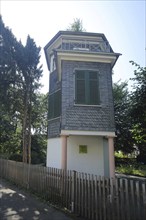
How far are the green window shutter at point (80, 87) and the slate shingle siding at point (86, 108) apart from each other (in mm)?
218

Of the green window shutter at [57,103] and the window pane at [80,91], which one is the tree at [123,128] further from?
the window pane at [80,91]

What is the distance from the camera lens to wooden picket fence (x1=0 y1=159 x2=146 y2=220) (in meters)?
5.70

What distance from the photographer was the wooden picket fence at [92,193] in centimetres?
570

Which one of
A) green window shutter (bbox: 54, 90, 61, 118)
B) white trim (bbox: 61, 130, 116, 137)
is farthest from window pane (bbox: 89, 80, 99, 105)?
green window shutter (bbox: 54, 90, 61, 118)

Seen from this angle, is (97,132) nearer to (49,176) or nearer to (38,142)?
(49,176)

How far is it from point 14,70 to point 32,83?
2.27m

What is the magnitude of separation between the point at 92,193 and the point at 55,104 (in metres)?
Answer: 7.75

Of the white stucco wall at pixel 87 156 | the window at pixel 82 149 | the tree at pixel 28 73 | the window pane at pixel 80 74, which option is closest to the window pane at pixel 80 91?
the window pane at pixel 80 74

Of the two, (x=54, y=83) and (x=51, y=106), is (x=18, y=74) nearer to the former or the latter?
(x=54, y=83)

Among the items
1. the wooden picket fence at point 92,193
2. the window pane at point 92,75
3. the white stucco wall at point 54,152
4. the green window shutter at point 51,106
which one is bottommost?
the wooden picket fence at point 92,193

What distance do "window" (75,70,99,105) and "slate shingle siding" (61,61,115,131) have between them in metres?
0.23

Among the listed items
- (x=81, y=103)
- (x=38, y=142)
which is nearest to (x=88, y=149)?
(x=81, y=103)

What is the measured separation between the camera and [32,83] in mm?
22984

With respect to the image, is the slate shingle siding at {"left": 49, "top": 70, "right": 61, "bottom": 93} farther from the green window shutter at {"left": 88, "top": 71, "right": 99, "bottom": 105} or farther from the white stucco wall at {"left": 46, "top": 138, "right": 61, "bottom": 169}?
the white stucco wall at {"left": 46, "top": 138, "right": 61, "bottom": 169}
